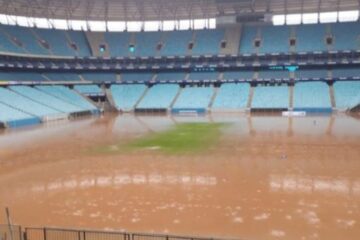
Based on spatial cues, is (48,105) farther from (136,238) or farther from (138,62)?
(136,238)

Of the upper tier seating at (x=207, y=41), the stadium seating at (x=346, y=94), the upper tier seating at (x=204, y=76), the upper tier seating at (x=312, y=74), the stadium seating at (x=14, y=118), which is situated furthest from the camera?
the upper tier seating at (x=207, y=41)

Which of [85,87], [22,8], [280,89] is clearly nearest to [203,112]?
[280,89]

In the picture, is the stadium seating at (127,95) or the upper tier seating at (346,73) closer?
the upper tier seating at (346,73)

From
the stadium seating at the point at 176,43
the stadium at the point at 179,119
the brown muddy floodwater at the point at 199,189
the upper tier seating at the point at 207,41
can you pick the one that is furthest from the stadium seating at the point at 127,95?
the brown muddy floodwater at the point at 199,189

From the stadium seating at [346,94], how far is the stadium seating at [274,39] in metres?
12.5

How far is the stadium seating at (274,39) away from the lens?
72.2m

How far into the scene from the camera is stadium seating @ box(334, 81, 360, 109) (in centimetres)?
6278

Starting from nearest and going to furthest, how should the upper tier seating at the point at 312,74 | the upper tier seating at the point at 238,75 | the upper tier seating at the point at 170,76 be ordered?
the upper tier seating at the point at 312,74
the upper tier seating at the point at 238,75
the upper tier seating at the point at 170,76

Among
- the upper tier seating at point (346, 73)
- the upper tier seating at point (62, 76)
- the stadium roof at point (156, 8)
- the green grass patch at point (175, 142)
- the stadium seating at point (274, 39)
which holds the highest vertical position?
the stadium roof at point (156, 8)

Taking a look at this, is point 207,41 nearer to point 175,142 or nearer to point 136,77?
point 136,77

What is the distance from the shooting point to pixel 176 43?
78.3m

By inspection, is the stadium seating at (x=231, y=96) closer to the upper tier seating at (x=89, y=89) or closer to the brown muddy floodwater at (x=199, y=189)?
the upper tier seating at (x=89, y=89)

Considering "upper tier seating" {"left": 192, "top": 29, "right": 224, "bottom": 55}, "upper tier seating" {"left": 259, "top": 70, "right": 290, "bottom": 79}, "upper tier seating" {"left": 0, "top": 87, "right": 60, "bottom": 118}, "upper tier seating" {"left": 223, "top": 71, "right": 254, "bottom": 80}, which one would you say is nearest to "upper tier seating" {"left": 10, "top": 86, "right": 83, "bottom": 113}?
"upper tier seating" {"left": 0, "top": 87, "right": 60, "bottom": 118}

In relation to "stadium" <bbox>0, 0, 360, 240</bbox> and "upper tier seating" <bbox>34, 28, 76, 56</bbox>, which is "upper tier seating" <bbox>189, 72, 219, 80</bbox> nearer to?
"stadium" <bbox>0, 0, 360, 240</bbox>
